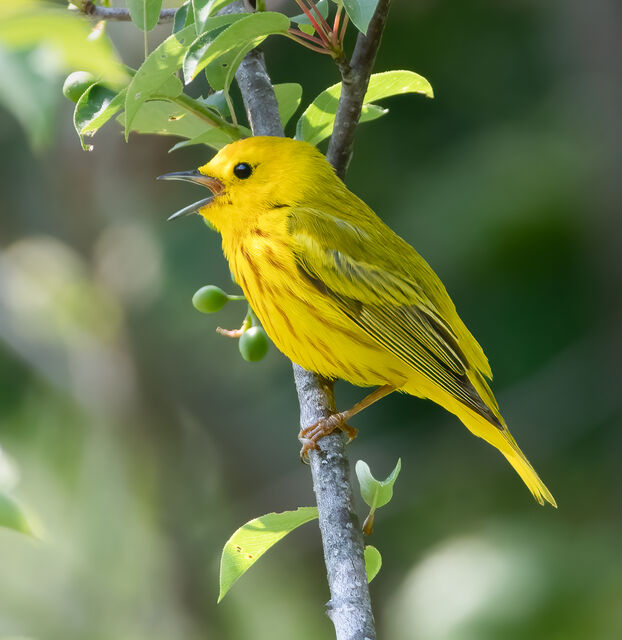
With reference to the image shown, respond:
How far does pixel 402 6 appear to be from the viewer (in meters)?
5.91

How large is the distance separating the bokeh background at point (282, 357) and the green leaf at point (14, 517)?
376 cm

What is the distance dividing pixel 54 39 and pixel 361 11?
1.03m

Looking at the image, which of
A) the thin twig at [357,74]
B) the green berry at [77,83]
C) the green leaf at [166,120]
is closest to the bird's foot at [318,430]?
the thin twig at [357,74]

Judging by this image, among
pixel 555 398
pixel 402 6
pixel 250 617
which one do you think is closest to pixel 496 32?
pixel 402 6

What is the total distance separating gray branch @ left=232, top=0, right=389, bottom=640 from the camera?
1.91 meters

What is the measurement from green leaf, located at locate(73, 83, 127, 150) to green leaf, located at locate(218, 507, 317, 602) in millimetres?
1017

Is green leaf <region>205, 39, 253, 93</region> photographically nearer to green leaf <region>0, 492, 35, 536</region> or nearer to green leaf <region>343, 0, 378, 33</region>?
green leaf <region>343, 0, 378, 33</region>

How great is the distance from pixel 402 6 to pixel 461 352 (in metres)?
3.51

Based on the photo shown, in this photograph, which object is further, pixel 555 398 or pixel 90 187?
pixel 90 187

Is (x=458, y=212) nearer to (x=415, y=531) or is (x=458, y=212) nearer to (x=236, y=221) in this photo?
(x=415, y=531)

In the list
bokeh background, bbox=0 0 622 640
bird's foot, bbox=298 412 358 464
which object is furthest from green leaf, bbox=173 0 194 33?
bokeh background, bbox=0 0 622 640

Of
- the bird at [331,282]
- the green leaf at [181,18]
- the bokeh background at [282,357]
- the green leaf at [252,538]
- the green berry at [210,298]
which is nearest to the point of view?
the green leaf at [252,538]

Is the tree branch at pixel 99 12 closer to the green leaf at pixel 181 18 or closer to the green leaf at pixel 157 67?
the green leaf at pixel 181 18

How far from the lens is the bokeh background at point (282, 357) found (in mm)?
5430
